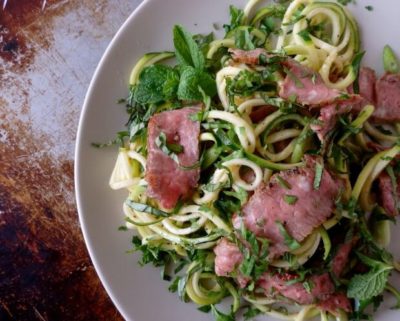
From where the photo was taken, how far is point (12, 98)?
303 centimetres

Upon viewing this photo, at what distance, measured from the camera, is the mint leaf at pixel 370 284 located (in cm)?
220

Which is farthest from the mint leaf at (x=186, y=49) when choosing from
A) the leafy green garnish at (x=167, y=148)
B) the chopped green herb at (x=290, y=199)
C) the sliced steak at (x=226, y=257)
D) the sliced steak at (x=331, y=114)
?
the sliced steak at (x=226, y=257)

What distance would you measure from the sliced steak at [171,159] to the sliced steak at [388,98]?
2.69ft

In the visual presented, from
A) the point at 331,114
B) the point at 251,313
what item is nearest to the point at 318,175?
the point at 331,114

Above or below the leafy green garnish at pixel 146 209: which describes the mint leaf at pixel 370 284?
below

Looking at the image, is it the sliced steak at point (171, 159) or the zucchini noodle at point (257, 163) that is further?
the sliced steak at point (171, 159)

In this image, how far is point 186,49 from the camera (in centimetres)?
237

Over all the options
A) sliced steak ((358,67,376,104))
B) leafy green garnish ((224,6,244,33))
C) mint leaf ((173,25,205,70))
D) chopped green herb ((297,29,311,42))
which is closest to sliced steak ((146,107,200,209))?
mint leaf ((173,25,205,70))

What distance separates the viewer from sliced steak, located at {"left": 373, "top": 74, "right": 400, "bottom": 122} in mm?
2320

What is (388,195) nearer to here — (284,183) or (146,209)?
(284,183)

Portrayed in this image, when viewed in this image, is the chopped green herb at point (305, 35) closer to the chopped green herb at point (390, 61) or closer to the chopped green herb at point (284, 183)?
the chopped green herb at point (390, 61)

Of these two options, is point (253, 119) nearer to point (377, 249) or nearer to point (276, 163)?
point (276, 163)

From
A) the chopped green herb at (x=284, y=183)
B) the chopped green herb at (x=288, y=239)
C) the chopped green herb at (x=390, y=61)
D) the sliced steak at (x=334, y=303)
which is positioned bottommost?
the sliced steak at (x=334, y=303)

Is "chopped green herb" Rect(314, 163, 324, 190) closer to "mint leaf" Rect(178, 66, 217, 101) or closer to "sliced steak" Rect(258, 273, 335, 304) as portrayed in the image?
"sliced steak" Rect(258, 273, 335, 304)
